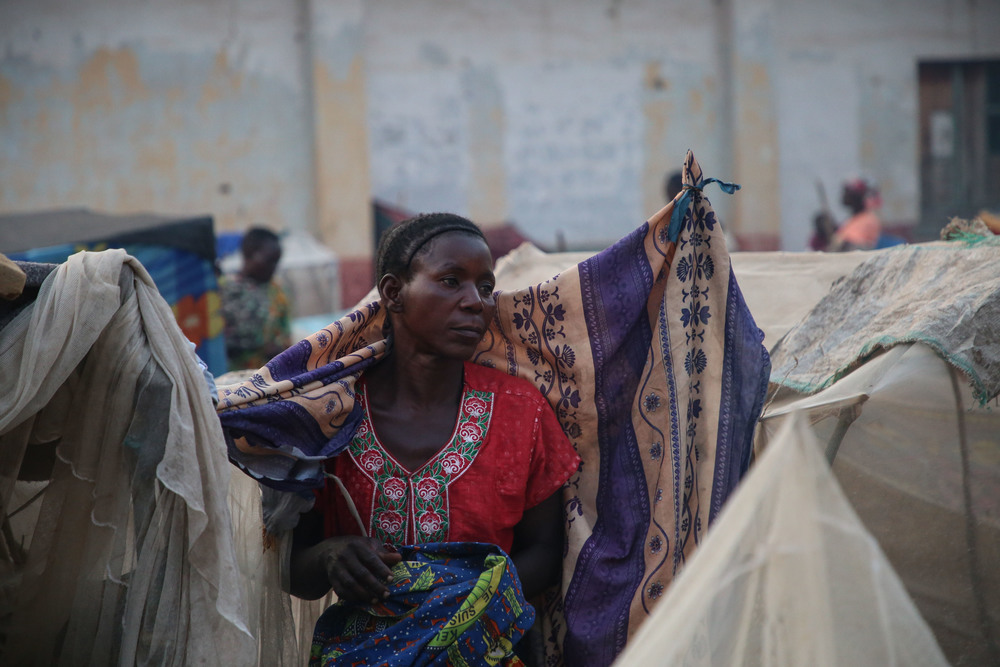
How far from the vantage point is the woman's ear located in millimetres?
2404

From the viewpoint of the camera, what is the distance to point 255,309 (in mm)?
6301

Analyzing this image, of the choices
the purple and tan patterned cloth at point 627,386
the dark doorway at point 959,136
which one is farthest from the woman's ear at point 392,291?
the dark doorway at point 959,136

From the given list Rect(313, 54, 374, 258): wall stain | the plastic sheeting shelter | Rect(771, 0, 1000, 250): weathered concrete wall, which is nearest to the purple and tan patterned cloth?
the plastic sheeting shelter

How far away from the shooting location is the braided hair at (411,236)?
7.73 feet

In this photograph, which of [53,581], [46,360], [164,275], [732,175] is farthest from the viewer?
[732,175]

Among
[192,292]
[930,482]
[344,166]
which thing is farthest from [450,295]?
[344,166]

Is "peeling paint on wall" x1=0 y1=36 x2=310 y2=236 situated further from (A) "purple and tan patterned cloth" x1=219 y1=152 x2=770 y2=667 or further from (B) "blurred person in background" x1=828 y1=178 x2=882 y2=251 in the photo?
(A) "purple and tan patterned cloth" x1=219 y1=152 x2=770 y2=667

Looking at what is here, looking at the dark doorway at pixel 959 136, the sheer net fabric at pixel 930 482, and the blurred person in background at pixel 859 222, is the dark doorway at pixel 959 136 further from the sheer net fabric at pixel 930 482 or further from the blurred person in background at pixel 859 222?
the sheer net fabric at pixel 930 482

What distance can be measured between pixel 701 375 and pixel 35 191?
32.4 ft

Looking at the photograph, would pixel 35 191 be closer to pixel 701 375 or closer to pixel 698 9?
pixel 698 9

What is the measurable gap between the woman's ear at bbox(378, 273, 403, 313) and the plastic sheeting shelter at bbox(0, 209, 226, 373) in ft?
10.6

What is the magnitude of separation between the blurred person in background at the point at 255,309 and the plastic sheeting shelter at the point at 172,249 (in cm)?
51

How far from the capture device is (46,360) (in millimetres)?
1835

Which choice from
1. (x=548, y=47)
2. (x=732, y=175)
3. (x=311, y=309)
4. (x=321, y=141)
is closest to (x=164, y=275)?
(x=311, y=309)
